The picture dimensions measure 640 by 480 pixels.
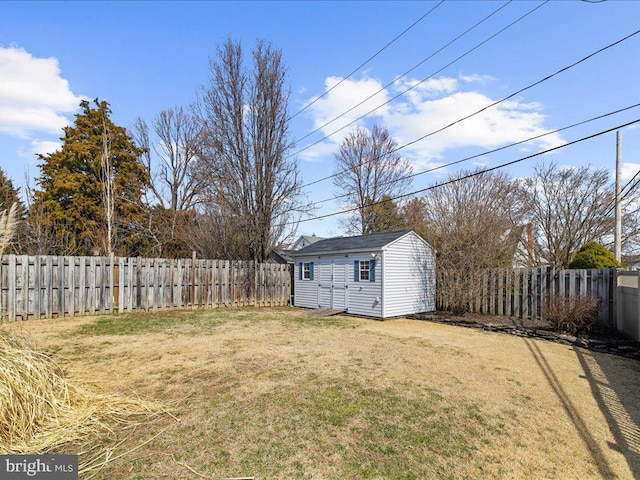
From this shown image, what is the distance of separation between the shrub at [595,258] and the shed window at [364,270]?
6734mm

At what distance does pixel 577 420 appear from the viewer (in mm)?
3670

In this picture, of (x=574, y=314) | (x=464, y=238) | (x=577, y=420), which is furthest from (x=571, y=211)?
(x=577, y=420)

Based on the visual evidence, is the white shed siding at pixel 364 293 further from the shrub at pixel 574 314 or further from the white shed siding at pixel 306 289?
the shrub at pixel 574 314

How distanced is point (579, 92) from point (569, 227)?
9.90 m

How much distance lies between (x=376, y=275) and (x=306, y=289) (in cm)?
387

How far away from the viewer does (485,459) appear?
2881 millimetres

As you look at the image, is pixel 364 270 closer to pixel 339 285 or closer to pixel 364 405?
pixel 339 285

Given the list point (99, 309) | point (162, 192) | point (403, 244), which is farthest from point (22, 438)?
point (162, 192)

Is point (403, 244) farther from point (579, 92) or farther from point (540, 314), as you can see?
point (579, 92)

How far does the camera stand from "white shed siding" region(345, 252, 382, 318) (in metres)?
11.1

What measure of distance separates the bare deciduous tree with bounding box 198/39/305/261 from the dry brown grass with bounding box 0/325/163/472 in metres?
11.7

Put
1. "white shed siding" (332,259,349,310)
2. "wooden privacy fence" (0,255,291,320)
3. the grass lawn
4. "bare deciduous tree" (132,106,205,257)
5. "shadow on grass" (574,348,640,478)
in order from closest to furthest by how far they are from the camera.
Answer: the grass lawn
"shadow on grass" (574,348,640,478)
"wooden privacy fence" (0,255,291,320)
"white shed siding" (332,259,349,310)
"bare deciduous tree" (132,106,205,257)

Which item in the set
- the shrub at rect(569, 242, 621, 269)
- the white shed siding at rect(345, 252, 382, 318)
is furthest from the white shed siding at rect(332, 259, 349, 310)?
the shrub at rect(569, 242, 621, 269)

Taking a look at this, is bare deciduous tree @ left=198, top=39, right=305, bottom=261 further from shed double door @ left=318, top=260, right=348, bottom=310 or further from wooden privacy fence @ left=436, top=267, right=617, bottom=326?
wooden privacy fence @ left=436, top=267, right=617, bottom=326
